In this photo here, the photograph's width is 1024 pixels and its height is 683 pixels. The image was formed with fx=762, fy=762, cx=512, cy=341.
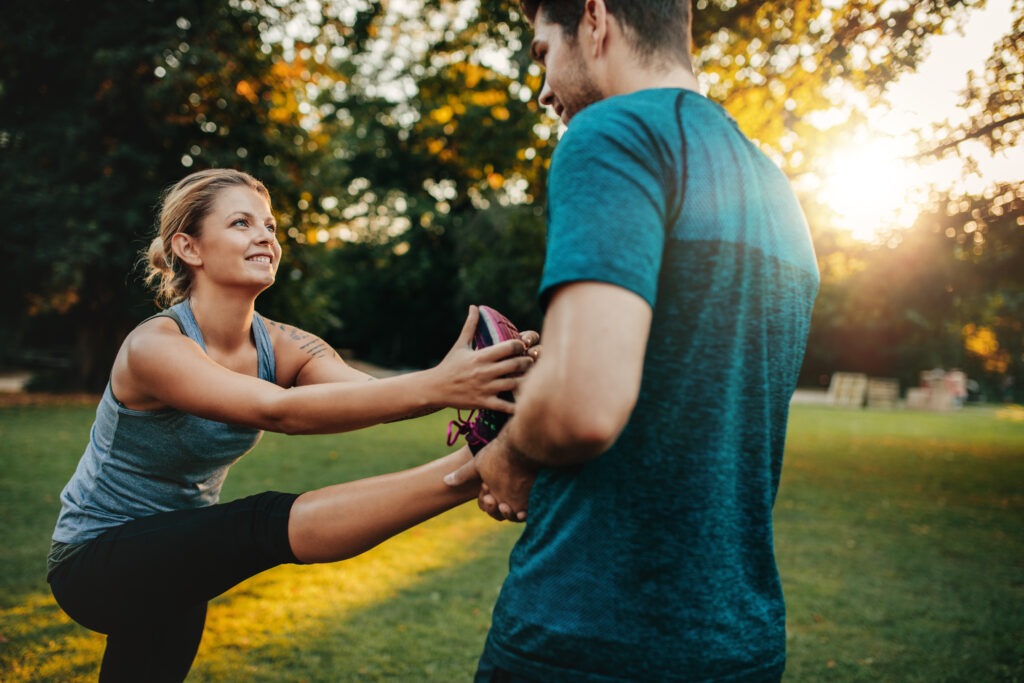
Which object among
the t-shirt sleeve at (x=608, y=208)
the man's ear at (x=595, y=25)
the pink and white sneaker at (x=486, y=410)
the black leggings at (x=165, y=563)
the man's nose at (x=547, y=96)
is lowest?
the black leggings at (x=165, y=563)

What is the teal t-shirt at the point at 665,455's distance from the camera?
1.30m

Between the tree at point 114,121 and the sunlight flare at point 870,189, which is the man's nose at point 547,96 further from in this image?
the tree at point 114,121

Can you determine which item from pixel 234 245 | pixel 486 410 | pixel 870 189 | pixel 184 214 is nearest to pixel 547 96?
pixel 486 410

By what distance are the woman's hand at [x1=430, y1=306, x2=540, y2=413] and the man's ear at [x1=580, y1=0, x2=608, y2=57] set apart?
68cm

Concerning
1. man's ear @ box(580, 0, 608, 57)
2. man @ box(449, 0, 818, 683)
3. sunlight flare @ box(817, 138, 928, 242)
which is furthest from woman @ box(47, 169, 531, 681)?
sunlight flare @ box(817, 138, 928, 242)

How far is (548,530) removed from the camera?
55.4 inches

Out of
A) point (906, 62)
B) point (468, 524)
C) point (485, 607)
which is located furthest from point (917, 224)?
point (485, 607)

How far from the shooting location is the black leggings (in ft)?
7.72

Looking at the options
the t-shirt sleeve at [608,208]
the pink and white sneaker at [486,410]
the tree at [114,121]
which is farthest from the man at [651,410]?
the tree at [114,121]

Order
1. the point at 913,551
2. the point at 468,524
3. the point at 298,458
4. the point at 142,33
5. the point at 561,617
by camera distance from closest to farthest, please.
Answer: the point at 561,617, the point at 913,551, the point at 468,524, the point at 298,458, the point at 142,33

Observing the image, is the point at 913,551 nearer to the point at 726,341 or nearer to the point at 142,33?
the point at 726,341

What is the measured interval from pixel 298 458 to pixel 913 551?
909cm

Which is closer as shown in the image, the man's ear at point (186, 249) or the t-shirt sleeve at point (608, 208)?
the t-shirt sleeve at point (608, 208)

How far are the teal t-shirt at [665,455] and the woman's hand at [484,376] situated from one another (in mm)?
437
